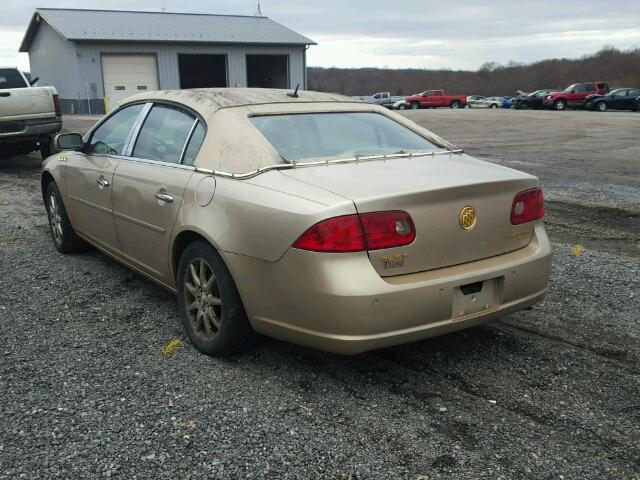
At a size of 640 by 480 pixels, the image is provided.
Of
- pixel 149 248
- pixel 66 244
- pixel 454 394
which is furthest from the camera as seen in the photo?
pixel 66 244

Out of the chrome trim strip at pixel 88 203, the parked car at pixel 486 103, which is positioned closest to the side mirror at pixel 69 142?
the chrome trim strip at pixel 88 203

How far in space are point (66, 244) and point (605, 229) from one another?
5.37 m

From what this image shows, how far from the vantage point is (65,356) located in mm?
3627

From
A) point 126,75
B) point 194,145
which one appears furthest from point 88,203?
point 126,75

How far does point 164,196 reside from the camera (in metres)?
3.77

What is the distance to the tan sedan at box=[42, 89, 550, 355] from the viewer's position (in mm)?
2889

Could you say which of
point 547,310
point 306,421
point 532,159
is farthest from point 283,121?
point 532,159

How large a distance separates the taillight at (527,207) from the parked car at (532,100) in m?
44.9

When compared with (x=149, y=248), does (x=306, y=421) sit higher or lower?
lower

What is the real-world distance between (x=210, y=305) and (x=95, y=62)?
112 feet

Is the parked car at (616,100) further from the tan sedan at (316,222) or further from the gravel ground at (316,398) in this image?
the tan sedan at (316,222)

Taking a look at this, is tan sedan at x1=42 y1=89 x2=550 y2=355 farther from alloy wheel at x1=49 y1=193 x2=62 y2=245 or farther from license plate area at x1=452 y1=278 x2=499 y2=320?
alloy wheel at x1=49 y1=193 x2=62 y2=245

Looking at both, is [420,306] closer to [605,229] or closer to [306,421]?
[306,421]

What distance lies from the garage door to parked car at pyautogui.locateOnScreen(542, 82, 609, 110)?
2645 centimetres
